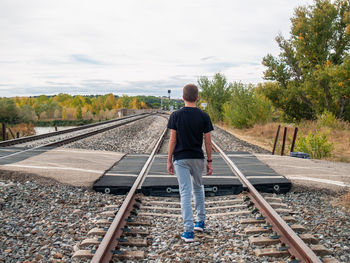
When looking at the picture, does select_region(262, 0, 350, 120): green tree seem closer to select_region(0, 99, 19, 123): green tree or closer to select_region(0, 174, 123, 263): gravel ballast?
select_region(0, 174, 123, 263): gravel ballast

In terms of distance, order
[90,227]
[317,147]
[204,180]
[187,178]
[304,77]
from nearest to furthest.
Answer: [187,178] → [90,227] → [204,180] → [317,147] → [304,77]

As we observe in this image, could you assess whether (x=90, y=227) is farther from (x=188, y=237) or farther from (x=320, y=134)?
(x=320, y=134)

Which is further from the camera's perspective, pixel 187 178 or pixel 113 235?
pixel 187 178

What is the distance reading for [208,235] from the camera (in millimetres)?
4227

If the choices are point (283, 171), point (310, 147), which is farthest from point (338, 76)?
point (283, 171)

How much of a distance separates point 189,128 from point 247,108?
21.0m

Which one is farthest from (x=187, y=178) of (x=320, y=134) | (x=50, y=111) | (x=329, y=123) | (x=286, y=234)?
(x=50, y=111)

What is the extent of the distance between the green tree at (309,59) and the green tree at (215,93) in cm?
821

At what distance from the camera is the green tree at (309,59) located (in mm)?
25266

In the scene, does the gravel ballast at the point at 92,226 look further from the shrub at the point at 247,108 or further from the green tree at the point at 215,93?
the green tree at the point at 215,93

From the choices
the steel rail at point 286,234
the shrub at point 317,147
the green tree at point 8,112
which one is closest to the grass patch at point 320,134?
the shrub at point 317,147

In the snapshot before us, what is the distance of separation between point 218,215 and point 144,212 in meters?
1.16

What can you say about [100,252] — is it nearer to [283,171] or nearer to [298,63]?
[283,171]

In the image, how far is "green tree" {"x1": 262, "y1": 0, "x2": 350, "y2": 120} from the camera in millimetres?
25266
